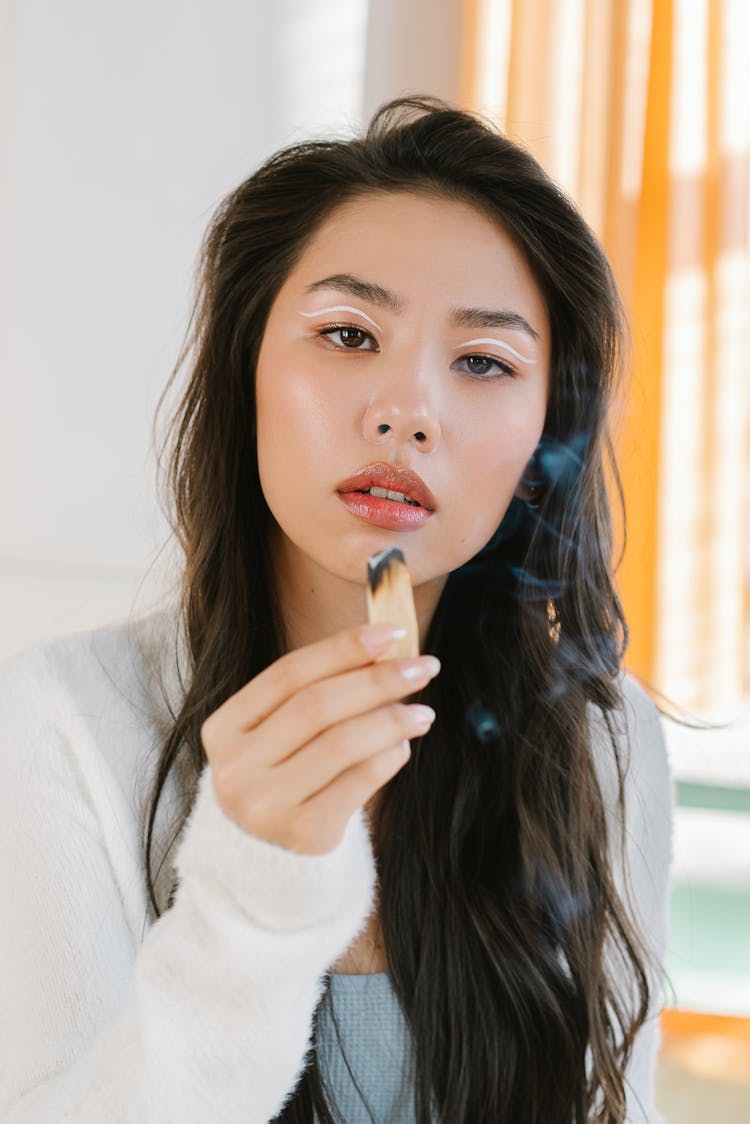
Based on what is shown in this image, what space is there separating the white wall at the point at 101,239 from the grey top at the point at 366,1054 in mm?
1426

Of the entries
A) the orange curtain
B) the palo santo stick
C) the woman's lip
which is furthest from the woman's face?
the orange curtain

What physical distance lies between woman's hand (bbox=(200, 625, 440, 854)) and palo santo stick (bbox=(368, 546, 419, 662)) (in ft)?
0.16

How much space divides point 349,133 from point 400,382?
1.55 meters

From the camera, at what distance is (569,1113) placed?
1062mm

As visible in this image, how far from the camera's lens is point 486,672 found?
3.94 feet

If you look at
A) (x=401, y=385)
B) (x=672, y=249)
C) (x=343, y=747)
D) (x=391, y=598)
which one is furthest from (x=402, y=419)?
(x=672, y=249)

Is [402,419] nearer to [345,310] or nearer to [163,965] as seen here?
[345,310]

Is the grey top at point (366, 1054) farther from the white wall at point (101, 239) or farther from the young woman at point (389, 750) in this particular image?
the white wall at point (101, 239)

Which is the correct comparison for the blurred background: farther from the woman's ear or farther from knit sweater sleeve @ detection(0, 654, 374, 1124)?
knit sweater sleeve @ detection(0, 654, 374, 1124)

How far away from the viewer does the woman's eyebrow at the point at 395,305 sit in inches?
37.8

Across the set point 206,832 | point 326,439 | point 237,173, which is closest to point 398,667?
point 206,832

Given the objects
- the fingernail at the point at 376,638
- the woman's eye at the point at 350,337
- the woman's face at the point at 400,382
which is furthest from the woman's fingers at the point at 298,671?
the woman's eye at the point at 350,337

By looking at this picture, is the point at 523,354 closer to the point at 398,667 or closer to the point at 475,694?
the point at 475,694

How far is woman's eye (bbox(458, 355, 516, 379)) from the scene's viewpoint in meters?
1.00
